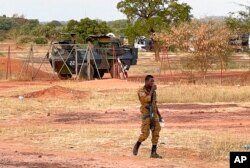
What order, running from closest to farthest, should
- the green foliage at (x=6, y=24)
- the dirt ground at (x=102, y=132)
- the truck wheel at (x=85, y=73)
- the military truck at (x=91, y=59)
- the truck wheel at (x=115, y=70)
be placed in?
1. the dirt ground at (x=102, y=132)
2. the military truck at (x=91, y=59)
3. the truck wheel at (x=85, y=73)
4. the truck wheel at (x=115, y=70)
5. the green foliage at (x=6, y=24)

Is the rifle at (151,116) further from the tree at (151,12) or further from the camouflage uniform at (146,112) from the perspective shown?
the tree at (151,12)

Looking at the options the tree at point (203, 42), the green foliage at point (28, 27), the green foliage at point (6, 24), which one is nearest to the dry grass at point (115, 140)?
the tree at point (203, 42)

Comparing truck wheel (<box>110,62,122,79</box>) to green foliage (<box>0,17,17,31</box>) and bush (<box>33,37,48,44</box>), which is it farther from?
green foliage (<box>0,17,17,31</box>)

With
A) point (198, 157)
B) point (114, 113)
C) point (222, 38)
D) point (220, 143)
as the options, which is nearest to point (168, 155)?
point (198, 157)

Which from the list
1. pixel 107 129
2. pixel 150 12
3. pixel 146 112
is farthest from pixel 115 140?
pixel 150 12

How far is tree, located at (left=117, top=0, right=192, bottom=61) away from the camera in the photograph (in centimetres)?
5638

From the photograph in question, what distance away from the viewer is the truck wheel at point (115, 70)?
36125mm

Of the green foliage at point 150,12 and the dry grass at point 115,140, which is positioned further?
the green foliage at point 150,12

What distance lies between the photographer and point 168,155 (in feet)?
42.1

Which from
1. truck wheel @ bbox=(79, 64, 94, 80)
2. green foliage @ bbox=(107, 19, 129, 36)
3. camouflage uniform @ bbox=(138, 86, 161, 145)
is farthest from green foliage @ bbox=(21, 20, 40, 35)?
camouflage uniform @ bbox=(138, 86, 161, 145)

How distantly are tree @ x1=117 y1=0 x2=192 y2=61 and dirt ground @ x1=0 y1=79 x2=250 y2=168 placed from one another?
2955 cm

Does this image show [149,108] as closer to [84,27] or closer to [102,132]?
[102,132]

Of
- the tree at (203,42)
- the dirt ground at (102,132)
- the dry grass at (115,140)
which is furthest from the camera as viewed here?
the tree at (203,42)

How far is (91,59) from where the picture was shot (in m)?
35.4
